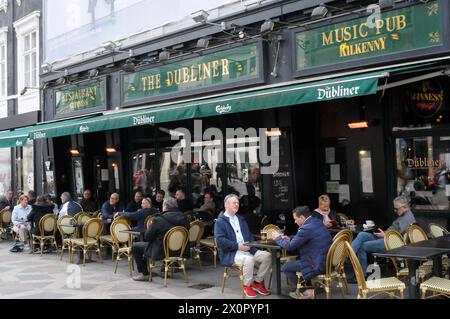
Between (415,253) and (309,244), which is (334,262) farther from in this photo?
(415,253)

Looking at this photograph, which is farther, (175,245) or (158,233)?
(175,245)

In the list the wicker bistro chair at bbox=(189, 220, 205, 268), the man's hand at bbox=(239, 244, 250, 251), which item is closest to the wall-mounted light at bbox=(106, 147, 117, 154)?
the wicker bistro chair at bbox=(189, 220, 205, 268)

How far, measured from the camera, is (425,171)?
929cm

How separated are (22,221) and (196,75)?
5.42 metres

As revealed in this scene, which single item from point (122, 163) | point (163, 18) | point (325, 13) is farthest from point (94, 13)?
point (325, 13)

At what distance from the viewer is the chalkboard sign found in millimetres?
11003

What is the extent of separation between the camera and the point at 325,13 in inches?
350

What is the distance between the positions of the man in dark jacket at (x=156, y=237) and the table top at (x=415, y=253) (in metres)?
3.54

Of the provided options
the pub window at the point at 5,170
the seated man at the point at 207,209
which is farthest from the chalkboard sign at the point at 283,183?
the pub window at the point at 5,170

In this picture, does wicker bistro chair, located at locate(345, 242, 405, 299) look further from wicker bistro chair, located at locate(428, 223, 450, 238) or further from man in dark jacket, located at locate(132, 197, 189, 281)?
man in dark jacket, located at locate(132, 197, 189, 281)

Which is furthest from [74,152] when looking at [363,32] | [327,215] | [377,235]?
[377,235]

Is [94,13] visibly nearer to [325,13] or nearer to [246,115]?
[246,115]

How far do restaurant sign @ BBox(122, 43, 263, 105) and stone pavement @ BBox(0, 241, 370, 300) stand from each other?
3629 mm

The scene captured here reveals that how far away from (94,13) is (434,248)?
11.6 metres
